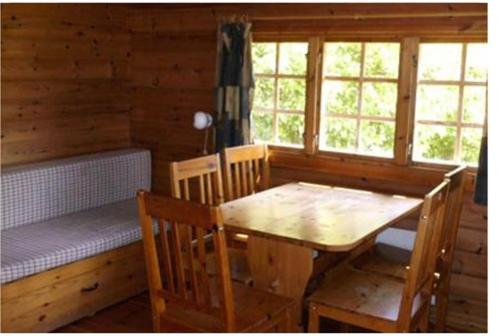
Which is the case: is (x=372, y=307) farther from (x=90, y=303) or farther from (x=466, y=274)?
(x=90, y=303)

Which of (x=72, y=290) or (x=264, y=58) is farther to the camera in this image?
(x=264, y=58)

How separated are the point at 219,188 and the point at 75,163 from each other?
1.18m

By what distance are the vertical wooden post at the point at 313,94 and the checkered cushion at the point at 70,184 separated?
1333mm

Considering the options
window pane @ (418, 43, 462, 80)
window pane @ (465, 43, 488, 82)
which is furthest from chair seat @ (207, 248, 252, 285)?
window pane @ (465, 43, 488, 82)

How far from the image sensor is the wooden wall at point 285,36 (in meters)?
3.24

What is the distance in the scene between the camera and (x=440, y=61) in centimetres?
326

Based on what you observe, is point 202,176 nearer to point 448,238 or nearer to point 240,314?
point 240,314

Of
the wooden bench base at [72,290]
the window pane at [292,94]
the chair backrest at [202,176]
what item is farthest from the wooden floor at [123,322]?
the window pane at [292,94]

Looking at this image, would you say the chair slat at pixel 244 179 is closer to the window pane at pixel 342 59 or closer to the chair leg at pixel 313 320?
the window pane at pixel 342 59

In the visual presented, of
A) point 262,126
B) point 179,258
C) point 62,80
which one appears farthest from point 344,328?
point 62,80

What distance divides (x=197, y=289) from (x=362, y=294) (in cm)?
80

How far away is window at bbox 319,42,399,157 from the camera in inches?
136

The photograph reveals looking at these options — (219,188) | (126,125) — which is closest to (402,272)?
(219,188)

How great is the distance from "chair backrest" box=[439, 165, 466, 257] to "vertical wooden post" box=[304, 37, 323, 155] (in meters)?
1.09
